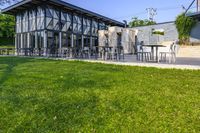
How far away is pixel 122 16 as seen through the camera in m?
57.3

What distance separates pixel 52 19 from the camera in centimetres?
2114

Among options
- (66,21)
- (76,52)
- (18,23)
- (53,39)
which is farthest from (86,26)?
(76,52)

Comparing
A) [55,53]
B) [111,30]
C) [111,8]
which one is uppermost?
[111,8]

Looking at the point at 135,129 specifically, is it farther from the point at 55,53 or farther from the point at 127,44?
the point at 127,44

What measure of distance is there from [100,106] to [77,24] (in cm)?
2128

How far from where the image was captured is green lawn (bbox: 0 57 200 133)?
308cm

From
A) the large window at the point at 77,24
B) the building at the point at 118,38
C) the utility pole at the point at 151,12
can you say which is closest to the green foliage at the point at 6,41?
the large window at the point at 77,24

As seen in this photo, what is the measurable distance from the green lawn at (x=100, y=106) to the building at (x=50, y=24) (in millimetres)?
14032

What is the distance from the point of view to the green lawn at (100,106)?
3.08m

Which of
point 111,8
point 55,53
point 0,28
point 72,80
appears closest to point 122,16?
point 111,8

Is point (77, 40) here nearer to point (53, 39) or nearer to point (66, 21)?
A: point (66, 21)

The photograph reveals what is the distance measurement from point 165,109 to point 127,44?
17.5m

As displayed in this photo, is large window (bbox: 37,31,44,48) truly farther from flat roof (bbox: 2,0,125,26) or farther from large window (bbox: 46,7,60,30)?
flat roof (bbox: 2,0,125,26)

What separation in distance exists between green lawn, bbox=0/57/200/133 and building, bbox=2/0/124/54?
14.0 m
